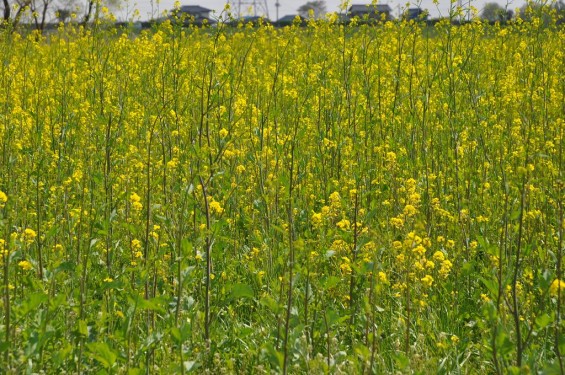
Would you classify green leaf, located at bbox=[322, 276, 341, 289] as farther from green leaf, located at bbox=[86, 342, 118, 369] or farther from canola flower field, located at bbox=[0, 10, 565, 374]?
green leaf, located at bbox=[86, 342, 118, 369]

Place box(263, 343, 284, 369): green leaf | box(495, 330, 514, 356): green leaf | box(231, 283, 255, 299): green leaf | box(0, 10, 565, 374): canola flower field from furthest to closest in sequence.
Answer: box(231, 283, 255, 299): green leaf
box(0, 10, 565, 374): canola flower field
box(263, 343, 284, 369): green leaf
box(495, 330, 514, 356): green leaf

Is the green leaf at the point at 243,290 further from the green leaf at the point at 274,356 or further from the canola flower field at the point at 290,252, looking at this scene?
the green leaf at the point at 274,356

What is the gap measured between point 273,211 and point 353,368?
1.77 meters

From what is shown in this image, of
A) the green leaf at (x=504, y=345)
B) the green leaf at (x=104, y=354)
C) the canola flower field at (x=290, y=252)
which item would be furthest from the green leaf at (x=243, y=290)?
the green leaf at (x=504, y=345)

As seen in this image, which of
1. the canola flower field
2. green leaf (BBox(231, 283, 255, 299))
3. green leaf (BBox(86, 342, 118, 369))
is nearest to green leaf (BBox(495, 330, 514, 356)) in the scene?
the canola flower field

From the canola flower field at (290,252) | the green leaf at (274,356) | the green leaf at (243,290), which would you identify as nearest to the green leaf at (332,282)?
the canola flower field at (290,252)

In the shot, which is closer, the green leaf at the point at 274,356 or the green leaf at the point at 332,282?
the green leaf at the point at 274,356

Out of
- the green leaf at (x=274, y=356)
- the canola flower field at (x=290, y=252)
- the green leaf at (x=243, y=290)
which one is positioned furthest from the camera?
the green leaf at (x=243, y=290)

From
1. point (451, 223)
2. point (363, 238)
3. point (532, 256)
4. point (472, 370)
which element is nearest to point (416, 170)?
point (451, 223)

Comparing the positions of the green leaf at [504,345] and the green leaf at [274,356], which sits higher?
the green leaf at [504,345]

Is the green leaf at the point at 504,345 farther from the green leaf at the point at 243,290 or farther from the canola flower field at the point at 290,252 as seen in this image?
the green leaf at the point at 243,290

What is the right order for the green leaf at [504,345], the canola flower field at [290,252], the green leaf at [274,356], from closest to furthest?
the green leaf at [504,345]
the green leaf at [274,356]
the canola flower field at [290,252]

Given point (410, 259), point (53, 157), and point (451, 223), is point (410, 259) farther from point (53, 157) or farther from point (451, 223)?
point (53, 157)

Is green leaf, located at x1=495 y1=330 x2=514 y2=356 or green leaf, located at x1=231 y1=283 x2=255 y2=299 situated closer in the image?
green leaf, located at x1=495 y1=330 x2=514 y2=356
